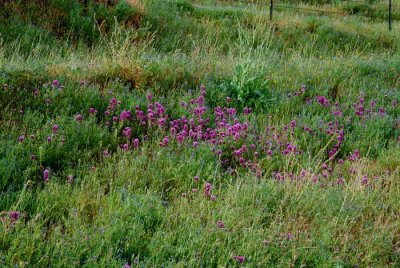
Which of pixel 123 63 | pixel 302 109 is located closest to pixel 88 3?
pixel 123 63

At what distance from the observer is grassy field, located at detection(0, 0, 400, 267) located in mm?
3781

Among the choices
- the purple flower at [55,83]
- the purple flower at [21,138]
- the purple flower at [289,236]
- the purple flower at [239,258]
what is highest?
the purple flower at [55,83]

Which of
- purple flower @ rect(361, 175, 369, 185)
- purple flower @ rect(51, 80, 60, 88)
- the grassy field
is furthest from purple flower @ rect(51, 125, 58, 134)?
purple flower @ rect(361, 175, 369, 185)

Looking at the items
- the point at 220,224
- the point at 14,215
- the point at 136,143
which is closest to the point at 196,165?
the point at 136,143

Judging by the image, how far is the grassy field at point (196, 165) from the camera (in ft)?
12.4

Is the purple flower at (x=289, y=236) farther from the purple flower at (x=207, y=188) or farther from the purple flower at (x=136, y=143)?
the purple flower at (x=136, y=143)

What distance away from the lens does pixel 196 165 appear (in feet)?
16.4

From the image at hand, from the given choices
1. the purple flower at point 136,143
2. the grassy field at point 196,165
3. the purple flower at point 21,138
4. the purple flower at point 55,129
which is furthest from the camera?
the purple flower at point 136,143

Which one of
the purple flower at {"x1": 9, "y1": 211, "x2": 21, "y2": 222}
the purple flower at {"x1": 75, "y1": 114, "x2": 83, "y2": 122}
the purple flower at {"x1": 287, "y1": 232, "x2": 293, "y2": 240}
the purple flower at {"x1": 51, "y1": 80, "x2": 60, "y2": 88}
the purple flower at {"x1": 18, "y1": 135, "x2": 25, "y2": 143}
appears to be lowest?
the purple flower at {"x1": 287, "y1": 232, "x2": 293, "y2": 240}

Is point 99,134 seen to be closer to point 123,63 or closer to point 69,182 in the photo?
point 69,182

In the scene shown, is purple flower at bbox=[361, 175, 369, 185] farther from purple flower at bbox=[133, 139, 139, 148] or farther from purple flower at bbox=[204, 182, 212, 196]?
purple flower at bbox=[133, 139, 139, 148]

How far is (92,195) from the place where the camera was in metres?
4.38

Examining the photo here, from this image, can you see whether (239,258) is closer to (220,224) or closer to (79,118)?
(220,224)

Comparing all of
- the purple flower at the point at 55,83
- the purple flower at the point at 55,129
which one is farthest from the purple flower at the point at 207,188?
the purple flower at the point at 55,83
